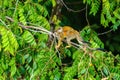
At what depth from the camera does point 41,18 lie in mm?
2668

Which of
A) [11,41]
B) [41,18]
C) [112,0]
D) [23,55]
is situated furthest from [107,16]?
[11,41]

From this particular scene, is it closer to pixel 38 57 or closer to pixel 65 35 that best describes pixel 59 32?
pixel 65 35

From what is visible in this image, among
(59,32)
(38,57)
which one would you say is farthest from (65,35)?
(38,57)

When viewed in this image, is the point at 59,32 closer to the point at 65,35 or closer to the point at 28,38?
the point at 65,35

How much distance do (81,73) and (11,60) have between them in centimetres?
47

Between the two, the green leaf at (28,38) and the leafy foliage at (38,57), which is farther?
the green leaf at (28,38)

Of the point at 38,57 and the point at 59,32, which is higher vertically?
the point at 59,32

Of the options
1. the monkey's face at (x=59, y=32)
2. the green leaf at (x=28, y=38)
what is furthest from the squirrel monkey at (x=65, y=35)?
the green leaf at (x=28, y=38)

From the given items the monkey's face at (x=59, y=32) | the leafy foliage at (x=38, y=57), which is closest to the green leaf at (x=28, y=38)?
the leafy foliage at (x=38, y=57)

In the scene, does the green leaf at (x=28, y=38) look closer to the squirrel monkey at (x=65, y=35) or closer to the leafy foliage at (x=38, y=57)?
the leafy foliage at (x=38, y=57)

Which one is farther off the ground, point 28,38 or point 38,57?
point 28,38

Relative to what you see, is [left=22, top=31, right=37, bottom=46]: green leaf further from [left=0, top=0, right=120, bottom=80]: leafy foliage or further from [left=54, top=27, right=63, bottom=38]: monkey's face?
[left=54, top=27, right=63, bottom=38]: monkey's face

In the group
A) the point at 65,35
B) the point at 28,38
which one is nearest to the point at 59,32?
the point at 65,35

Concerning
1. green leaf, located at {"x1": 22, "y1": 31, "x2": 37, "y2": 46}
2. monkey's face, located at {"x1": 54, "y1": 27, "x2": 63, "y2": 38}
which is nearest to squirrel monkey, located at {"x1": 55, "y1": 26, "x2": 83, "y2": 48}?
monkey's face, located at {"x1": 54, "y1": 27, "x2": 63, "y2": 38}
